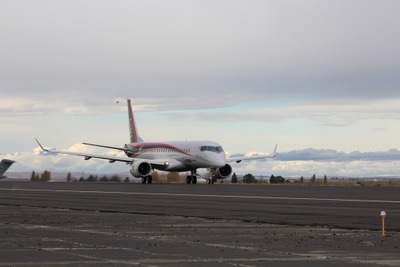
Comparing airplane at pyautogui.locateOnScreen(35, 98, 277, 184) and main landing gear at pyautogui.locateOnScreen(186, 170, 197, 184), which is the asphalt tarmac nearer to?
airplane at pyautogui.locateOnScreen(35, 98, 277, 184)

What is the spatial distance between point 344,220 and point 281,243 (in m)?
7.55

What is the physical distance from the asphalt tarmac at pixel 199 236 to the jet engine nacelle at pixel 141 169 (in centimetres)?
4432

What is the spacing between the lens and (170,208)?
30.6m

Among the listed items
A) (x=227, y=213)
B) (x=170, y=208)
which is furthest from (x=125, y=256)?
(x=170, y=208)

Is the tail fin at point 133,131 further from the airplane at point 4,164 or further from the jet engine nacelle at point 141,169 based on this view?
the airplane at point 4,164

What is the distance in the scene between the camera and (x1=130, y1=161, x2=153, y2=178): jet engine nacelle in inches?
2960

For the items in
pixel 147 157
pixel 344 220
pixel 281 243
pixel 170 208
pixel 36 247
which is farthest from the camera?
pixel 147 157

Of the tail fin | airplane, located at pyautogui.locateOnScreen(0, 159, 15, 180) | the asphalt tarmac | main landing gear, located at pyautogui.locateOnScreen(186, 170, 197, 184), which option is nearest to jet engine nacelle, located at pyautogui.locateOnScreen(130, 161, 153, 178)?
main landing gear, located at pyautogui.locateOnScreen(186, 170, 197, 184)

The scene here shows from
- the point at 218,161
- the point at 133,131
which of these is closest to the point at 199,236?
the point at 218,161

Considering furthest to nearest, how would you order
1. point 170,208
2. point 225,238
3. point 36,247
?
point 170,208
point 225,238
point 36,247

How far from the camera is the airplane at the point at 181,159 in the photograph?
2916 inches

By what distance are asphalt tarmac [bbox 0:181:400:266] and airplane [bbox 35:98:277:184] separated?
4288 cm

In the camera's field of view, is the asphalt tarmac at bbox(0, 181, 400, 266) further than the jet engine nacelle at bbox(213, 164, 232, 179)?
No

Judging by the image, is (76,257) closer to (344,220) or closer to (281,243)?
(281,243)
